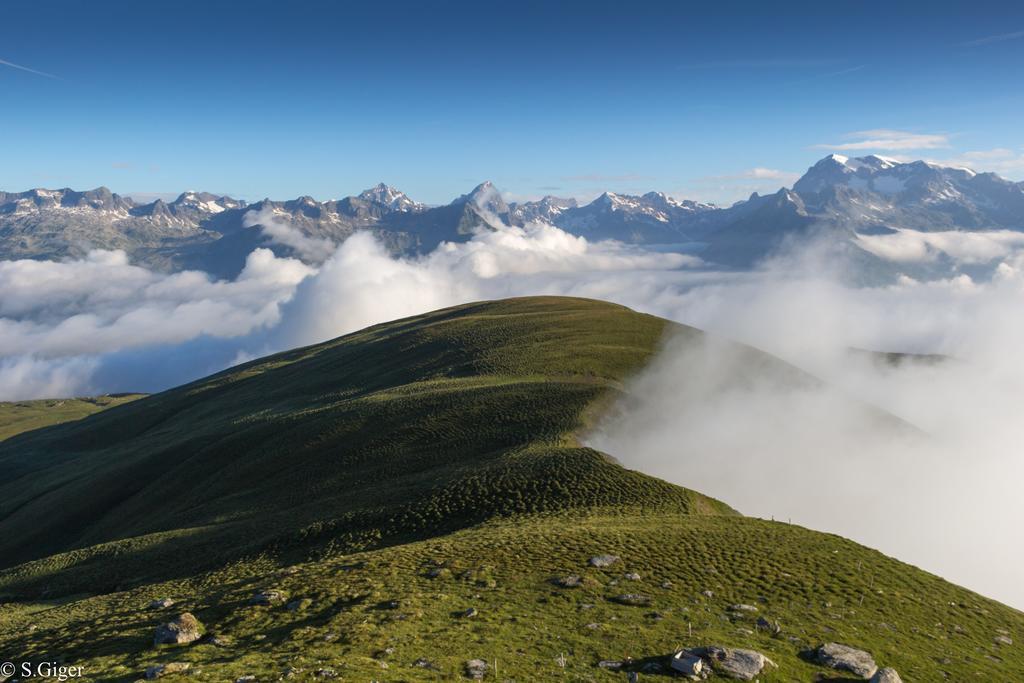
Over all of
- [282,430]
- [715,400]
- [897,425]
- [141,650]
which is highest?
[141,650]

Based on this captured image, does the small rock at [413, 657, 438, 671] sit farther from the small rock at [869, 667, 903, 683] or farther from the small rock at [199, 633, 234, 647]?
the small rock at [869, 667, 903, 683]

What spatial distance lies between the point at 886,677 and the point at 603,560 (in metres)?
17.1

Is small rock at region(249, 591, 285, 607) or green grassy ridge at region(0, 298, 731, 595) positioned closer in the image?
small rock at region(249, 591, 285, 607)

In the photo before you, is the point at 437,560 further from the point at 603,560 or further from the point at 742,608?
the point at 742,608

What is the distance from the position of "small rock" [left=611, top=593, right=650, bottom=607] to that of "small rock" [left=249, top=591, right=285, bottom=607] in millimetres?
19335

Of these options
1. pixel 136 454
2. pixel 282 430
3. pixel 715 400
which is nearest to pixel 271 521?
pixel 282 430

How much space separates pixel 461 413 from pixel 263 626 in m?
60.5

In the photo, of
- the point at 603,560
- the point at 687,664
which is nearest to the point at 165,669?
the point at 687,664

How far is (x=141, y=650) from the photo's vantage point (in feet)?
88.1

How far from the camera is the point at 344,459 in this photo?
82.1 metres

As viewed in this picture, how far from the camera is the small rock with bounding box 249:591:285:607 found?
3231cm

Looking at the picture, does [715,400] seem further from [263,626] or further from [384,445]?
[263,626]

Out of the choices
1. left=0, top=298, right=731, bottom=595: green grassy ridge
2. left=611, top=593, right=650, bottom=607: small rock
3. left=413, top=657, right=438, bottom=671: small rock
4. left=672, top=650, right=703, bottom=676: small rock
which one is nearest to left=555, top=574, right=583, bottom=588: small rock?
left=611, top=593, right=650, bottom=607: small rock

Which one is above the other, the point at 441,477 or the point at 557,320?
the point at 557,320
